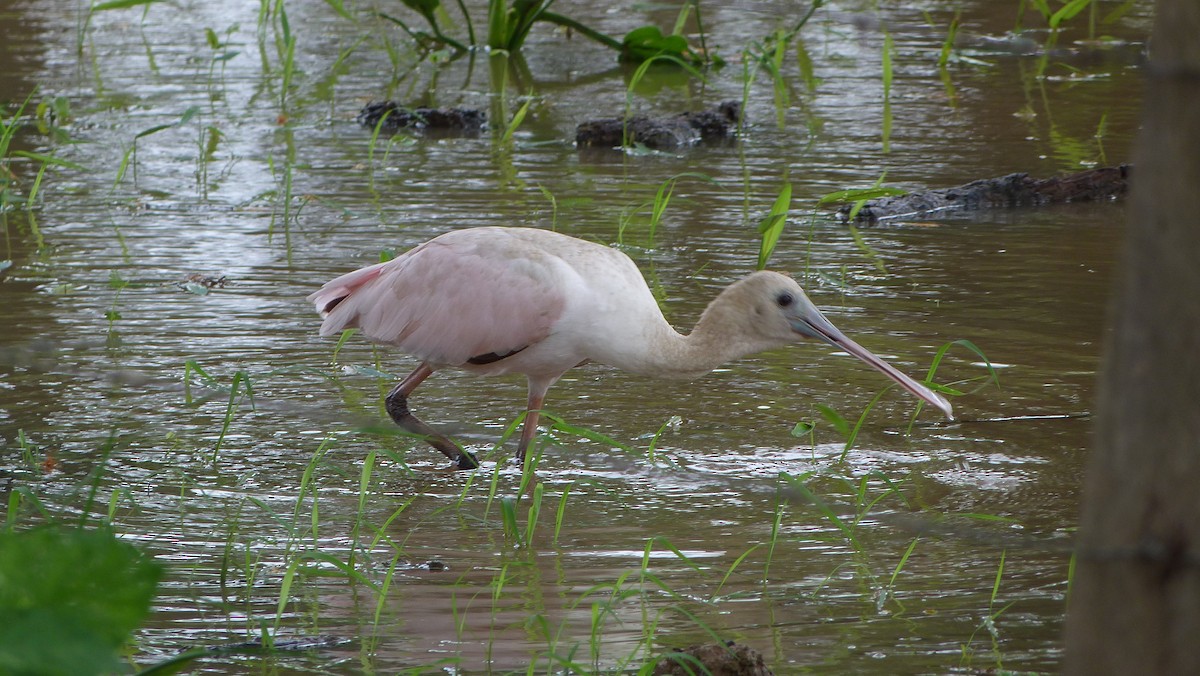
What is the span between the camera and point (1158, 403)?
2006 mm

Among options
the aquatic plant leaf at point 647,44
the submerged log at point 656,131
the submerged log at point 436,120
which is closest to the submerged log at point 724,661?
the submerged log at point 656,131

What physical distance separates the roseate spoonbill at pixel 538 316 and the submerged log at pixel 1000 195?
2.93 meters

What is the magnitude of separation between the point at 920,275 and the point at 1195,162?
16.4 ft

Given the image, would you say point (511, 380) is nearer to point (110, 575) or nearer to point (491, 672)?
point (491, 672)

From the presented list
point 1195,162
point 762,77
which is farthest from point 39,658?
point 762,77

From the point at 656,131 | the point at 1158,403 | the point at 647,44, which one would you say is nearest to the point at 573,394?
the point at 1158,403

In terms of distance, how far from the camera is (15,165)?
892 centimetres

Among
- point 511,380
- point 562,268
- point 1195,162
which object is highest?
point 1195,162

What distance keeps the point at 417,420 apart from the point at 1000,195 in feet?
Result: 12.6

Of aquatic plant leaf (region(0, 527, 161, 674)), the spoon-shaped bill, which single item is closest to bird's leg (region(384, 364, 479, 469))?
the spoon-shaped bill

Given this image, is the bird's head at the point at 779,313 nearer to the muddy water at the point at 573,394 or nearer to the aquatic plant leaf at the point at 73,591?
the muddy water at the point at 573,394

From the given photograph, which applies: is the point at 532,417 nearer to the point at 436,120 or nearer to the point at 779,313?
the point at 779,313

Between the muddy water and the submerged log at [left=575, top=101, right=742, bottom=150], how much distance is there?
23 centimetres

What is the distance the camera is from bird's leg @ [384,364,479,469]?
16.8ft
